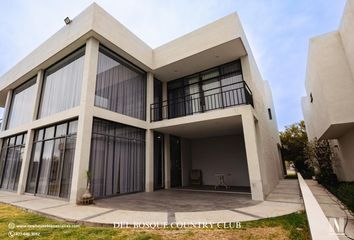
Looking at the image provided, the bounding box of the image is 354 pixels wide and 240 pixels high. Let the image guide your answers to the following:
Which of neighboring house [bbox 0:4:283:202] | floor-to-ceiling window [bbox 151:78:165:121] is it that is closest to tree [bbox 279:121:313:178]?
neighboring house [bbox 0:4:283:202]

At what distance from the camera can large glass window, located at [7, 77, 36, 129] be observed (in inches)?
341

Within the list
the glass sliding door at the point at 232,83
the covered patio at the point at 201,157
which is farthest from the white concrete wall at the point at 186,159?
the glass sliding door at the point at 232,83

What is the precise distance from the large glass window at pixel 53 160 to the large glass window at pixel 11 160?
4.95 feet

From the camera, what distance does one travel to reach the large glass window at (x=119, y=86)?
6.71m

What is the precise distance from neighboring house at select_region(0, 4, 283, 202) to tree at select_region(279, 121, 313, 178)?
1381 centimetres

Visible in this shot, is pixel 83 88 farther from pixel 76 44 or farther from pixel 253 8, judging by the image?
pixel 253 8

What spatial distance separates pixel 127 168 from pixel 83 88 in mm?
3358

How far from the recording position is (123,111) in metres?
7.36

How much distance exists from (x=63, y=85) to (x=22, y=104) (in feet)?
13.7

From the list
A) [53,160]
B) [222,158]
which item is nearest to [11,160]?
[53,160]

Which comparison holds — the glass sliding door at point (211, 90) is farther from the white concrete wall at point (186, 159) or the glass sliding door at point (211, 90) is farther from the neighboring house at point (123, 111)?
the white concrete wall at point (186, 159)

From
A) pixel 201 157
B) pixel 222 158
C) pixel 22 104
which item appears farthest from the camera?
pixel 201 157

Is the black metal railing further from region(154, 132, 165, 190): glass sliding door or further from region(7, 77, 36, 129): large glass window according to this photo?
region(7, 77, 36, 129): large glass window

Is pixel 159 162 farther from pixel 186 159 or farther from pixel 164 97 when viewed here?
pixel 164 97
